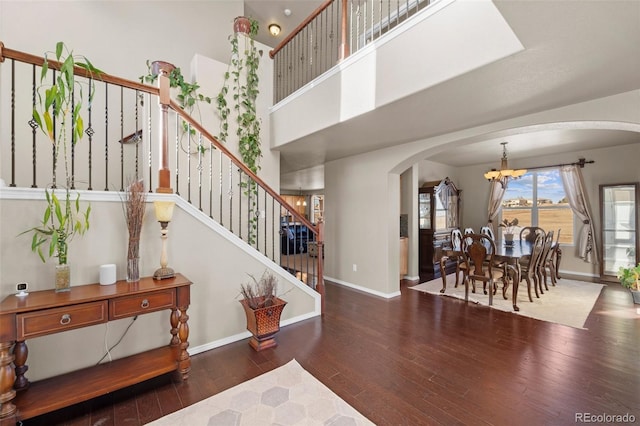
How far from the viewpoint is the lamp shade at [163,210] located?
2.25m

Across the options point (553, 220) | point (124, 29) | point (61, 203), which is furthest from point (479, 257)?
point (124, 29)

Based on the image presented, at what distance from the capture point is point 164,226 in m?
2.33

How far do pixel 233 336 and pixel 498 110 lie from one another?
3706 millimetres

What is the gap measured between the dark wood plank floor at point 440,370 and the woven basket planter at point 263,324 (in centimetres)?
10

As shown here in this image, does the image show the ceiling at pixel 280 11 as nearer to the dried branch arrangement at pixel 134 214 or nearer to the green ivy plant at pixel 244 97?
the green ivy plant at pixel 244 97

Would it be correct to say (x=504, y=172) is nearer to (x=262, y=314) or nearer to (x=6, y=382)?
(x=262, y=314)

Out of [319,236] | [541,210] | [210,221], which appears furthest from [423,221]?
[210,221]

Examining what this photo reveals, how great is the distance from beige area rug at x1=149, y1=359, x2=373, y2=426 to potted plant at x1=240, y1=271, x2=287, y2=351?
19.2 inches

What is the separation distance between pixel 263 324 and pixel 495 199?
22.5ft

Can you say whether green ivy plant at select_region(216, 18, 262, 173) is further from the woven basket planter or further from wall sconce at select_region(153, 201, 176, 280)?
the woven basket planter

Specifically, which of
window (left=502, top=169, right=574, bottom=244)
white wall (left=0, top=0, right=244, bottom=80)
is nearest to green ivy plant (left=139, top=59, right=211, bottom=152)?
white wall (left=0, top=0, right=244, bottom=80)

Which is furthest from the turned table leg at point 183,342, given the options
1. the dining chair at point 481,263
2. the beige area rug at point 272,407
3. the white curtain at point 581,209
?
the white curtain at point 581,209

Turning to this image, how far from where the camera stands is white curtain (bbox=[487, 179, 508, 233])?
22.7 feet

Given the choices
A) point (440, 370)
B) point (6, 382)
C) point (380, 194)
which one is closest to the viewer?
point (6, 382)
